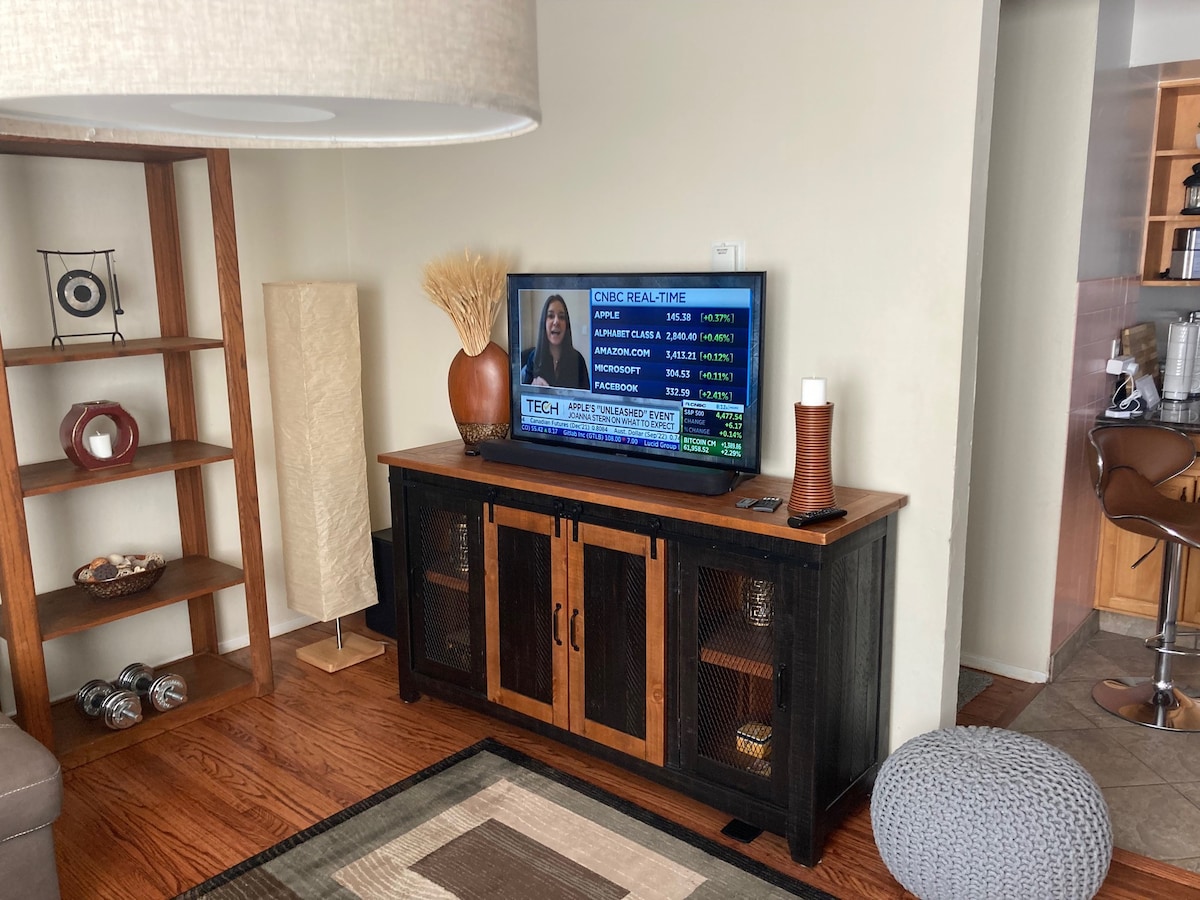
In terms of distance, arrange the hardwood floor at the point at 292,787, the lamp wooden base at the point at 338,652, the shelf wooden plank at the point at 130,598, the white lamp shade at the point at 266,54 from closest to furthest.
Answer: the white lamp shade at the point at 266,54 < the hardwood floor at the point at 292,787 < the shelf wooden plank at the point at 130,598 < the lamp wooden base at the point at 338,652

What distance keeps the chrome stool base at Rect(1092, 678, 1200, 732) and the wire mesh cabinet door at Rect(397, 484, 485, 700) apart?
2.11 m

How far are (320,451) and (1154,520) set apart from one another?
281 cm

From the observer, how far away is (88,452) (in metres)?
2.97

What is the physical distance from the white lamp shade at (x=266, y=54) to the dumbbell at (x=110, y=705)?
2.72 meters

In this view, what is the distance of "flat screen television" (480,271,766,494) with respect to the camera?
265 cm

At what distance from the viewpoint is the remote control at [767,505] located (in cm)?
246

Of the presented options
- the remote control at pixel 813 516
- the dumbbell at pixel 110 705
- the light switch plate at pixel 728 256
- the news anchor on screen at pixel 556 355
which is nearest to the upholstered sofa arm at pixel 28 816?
the dumbbell at pixel 110 705

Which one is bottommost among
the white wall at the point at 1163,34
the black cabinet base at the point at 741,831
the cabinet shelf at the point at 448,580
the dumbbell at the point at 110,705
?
the black cabinet base at the point at 741,831

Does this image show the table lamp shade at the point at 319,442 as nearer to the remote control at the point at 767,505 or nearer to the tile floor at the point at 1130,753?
the remote control at the point at 767,505

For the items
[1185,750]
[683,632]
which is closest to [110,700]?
[683,632]

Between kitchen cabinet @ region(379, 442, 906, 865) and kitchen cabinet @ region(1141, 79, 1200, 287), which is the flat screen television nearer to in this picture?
kitchen cabinet @ region(379, 442, 906, 865)

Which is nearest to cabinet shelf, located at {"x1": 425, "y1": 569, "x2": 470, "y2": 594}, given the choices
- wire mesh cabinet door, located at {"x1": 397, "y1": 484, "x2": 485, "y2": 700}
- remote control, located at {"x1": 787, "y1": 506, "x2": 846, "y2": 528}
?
wire mesh cabinet door, located at {"x1": 397, "y1": 484, "x2": 485, "y2": 700}

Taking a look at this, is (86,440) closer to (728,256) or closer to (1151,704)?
(728,256)

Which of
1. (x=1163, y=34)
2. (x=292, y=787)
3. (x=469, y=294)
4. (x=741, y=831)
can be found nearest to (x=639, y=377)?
(x=469, y=294)
